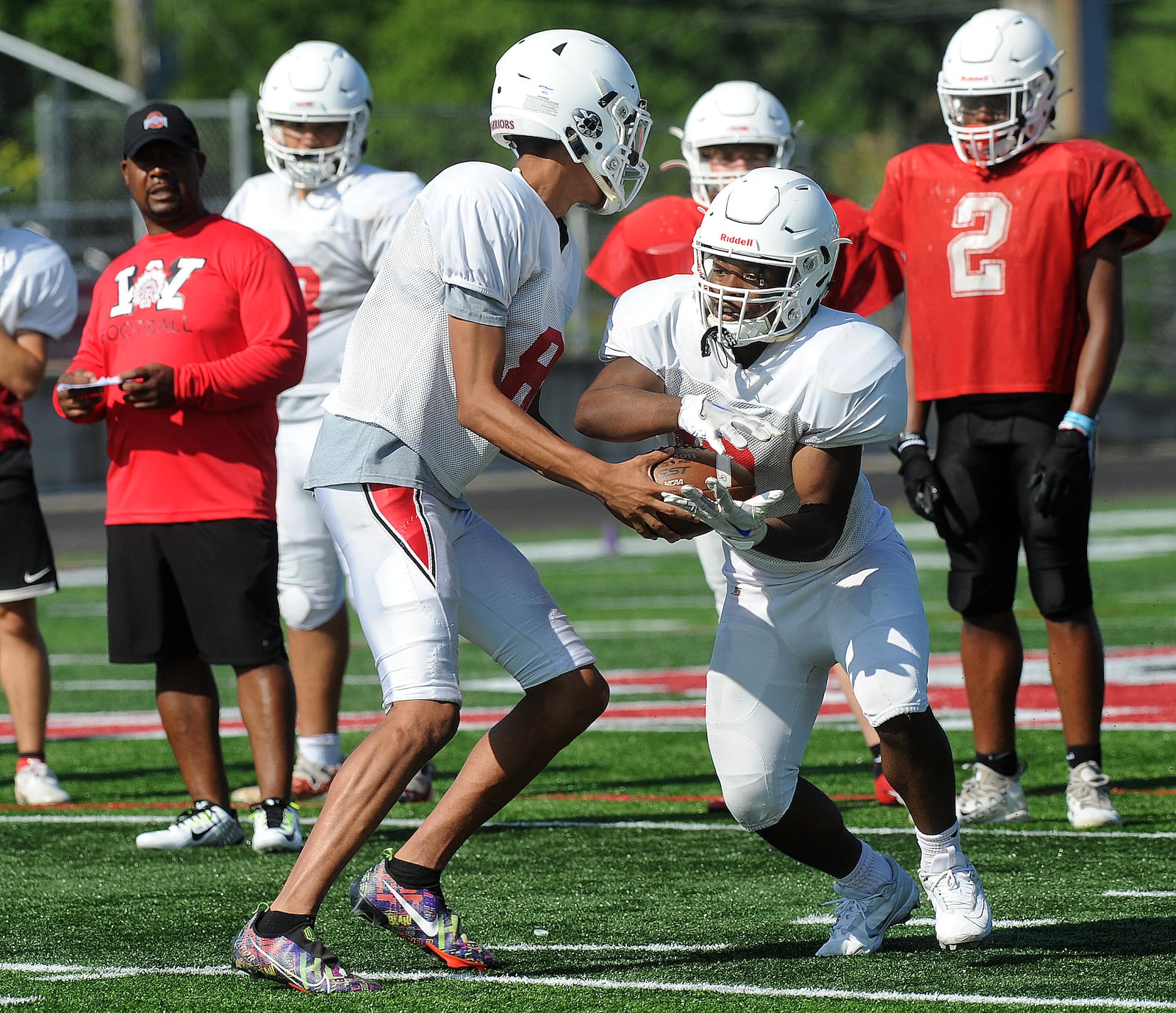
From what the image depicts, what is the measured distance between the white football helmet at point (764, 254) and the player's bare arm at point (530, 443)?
389 millimetres

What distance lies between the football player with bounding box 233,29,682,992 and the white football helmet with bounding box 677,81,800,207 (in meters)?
1.61

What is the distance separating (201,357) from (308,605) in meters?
1.07

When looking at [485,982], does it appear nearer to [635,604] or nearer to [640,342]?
[640,342]

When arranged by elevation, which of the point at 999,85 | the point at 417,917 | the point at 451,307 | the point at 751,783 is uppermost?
the point at 999,85

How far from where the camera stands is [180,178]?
5441 mm

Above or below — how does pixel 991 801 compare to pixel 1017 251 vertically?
below

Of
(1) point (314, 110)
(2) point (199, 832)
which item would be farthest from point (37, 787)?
(1) point (314, 110)

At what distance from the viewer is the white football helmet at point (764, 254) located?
3906 millimetres

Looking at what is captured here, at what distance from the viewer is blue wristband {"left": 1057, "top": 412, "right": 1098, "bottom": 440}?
537 cm

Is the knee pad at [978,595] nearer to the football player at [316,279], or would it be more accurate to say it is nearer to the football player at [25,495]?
the football player at [316,279]

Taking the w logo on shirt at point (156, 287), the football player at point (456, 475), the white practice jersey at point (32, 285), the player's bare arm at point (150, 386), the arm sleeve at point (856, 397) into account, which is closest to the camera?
the football player at point (456, 475)

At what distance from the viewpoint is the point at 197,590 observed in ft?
17.5

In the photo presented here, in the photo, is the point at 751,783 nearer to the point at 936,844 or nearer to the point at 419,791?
the point at 936,844

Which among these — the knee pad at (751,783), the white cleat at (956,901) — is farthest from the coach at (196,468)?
the white cleat at (956,901)
